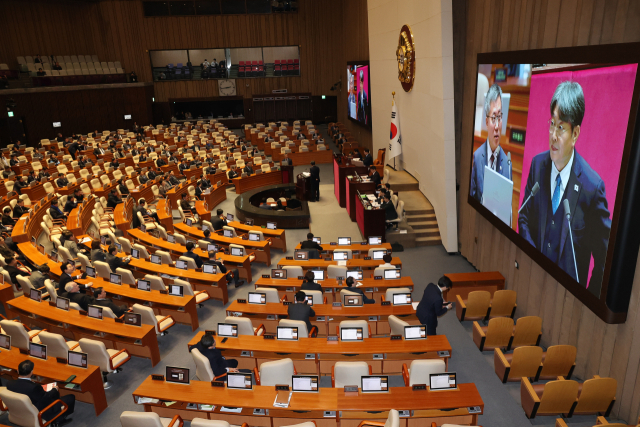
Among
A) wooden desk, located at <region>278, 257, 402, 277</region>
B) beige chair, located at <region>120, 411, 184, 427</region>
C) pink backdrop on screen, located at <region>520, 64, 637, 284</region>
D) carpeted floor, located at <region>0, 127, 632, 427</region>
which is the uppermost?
pink backdrop on screen, located at <region>520, 64, 637, 284</region>

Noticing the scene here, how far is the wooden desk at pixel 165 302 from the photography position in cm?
815

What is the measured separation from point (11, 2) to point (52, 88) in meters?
6.43

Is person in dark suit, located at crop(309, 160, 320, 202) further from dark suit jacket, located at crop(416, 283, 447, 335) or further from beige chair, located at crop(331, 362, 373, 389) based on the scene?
beige chair, located at crop(331, 362, 373, 389)

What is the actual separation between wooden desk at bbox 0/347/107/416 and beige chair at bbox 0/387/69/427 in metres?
0.40

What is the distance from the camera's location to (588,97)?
18.3 feet

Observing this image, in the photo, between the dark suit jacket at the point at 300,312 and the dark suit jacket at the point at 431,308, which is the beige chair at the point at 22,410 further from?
the dark suit jacket at the point at 431,308

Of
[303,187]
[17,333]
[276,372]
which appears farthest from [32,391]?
[303,187]

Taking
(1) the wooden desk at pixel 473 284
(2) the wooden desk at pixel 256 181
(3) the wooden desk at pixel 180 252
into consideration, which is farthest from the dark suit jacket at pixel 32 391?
(2) the wooden desk at pixel 256 181

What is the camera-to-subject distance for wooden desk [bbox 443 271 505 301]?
28.7ft

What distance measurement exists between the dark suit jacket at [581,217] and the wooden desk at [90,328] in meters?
6.41

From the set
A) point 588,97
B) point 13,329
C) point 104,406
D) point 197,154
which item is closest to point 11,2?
point 197,154

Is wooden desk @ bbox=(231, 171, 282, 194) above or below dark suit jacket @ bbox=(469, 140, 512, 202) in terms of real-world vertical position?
below

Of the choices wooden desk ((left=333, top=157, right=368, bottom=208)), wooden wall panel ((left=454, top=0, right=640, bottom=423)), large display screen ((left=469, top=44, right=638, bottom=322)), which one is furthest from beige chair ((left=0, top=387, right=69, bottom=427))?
wooden desk ((left=333, top=157, right=368, bottom=208))

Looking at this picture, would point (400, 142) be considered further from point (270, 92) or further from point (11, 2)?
point (11, 2)
